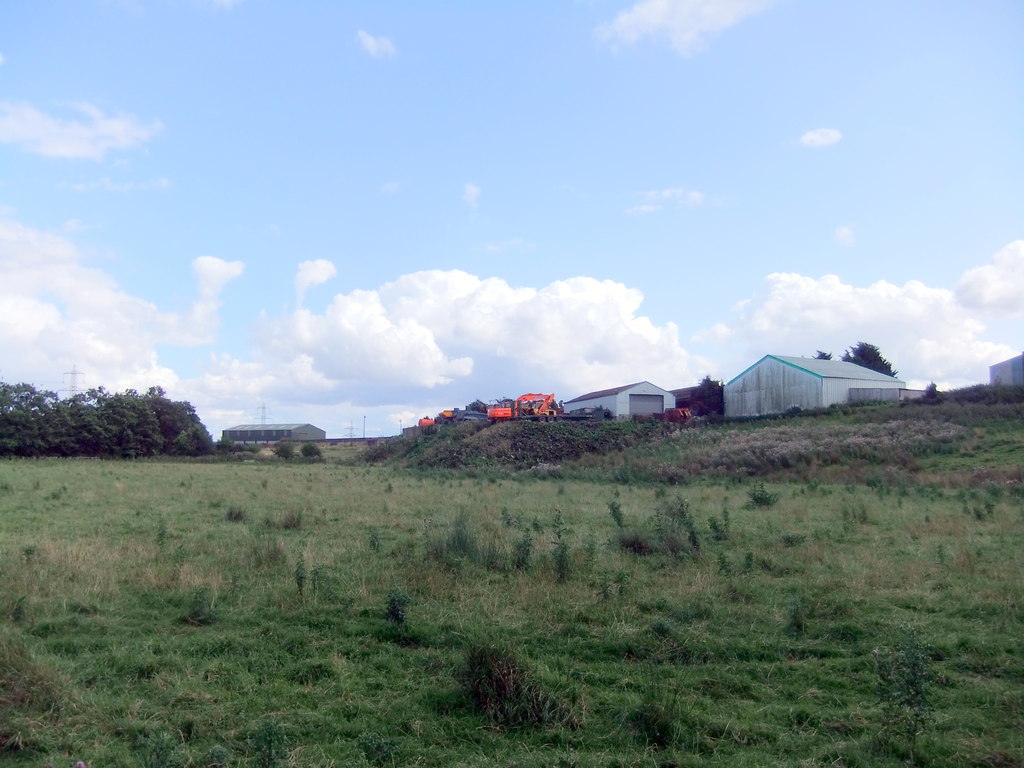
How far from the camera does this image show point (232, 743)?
18.3ft

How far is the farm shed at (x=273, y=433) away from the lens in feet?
393

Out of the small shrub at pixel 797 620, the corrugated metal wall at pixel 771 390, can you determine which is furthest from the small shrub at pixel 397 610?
the corrugated metal wall at pixel 771 390

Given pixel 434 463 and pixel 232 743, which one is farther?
pixel 434 463

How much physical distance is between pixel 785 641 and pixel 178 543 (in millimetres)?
10461

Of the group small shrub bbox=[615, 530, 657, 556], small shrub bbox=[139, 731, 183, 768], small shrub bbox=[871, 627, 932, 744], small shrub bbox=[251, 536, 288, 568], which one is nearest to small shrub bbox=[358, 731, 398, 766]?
small shrub bbox=[139, 731, 183, 768]

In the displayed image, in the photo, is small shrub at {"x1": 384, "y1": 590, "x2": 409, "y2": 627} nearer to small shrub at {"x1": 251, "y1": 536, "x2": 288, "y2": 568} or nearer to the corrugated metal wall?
small shrub at {"x1": 251, "y1": 536, "x2": 288, "y2": 568}

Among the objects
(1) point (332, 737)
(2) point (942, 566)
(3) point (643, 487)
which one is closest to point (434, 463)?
(3) point (643, 487)

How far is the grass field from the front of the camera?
5.51 metres

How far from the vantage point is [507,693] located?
6.12m

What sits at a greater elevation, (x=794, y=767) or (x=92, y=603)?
(x=92, y=603)

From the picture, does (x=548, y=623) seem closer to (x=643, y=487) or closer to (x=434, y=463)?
(x=643, y=487)

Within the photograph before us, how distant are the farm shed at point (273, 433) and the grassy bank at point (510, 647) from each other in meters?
109

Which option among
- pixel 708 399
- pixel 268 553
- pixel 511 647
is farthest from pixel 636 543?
pixel 708 399

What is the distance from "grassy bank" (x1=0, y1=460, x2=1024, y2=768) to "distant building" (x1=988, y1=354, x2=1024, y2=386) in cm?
5064
